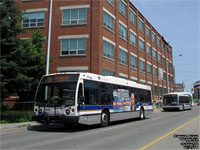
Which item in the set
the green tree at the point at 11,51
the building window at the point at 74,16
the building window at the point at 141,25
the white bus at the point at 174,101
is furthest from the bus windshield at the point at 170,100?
the green tree at the point at 11,51

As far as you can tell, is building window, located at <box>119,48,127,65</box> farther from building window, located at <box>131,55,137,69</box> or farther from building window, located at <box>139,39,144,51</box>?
building window, located at <box>139,39,144,51</box>

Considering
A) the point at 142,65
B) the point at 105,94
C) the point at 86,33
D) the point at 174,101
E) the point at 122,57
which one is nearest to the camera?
the point at 105,94

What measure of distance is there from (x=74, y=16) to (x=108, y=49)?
5.89 metres

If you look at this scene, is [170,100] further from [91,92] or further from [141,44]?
[91,92]

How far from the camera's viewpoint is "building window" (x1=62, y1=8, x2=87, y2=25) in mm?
26766

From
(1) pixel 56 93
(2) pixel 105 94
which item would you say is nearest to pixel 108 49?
(2) pixel 105 94

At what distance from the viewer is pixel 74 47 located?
86.1 feet

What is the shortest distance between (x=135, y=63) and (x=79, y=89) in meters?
27.6

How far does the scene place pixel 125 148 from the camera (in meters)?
6.61

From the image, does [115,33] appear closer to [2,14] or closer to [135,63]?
[135,63]

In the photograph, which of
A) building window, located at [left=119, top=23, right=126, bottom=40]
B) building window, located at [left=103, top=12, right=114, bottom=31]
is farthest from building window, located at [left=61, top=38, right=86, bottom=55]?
building window, located at [left=119, top=23, right=126, bottom=40]

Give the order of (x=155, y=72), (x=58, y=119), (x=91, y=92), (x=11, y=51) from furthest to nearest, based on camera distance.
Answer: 1. (x=155, y=72)
2. (x=11, y=51)
3. (x=91, y=92)
4. (x=58, y=119)

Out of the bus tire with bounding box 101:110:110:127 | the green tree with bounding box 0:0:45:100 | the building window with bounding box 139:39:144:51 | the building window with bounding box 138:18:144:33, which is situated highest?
the building window with bounding box 138:18:144:33

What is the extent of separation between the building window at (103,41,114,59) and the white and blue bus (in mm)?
13572
